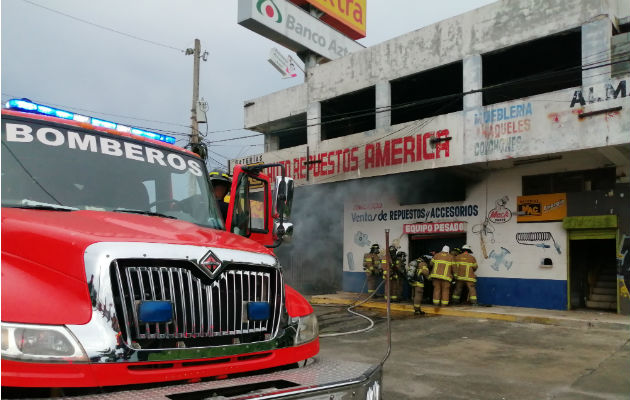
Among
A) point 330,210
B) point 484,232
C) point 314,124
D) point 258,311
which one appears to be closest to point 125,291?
point 258,311

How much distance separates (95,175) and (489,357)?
246 inches

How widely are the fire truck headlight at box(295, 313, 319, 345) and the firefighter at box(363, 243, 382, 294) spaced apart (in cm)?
1213

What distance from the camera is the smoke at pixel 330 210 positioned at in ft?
47.9

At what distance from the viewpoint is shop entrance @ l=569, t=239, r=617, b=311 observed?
1249 cm

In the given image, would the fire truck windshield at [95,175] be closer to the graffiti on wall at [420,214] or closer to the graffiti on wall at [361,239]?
the graffiti on wall at [420,214]

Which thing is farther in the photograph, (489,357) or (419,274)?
(419,274)

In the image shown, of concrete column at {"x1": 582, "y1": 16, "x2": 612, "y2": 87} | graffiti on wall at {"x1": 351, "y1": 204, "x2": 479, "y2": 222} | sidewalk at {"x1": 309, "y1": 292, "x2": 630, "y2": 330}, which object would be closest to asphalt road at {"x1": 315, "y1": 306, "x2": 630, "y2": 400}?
sidewalk at {"x1": 309, "y1": 292, "x2": 630, "y2": 330}

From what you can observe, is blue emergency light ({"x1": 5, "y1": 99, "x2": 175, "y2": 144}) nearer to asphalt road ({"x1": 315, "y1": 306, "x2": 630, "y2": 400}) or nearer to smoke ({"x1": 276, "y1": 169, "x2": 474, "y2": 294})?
asphalt road ({"x1": 315, "y1": 306, "x2": 630, "y2": 400})

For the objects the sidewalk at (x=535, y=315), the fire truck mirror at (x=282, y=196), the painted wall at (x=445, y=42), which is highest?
the painted wall at (x=445, y=42)

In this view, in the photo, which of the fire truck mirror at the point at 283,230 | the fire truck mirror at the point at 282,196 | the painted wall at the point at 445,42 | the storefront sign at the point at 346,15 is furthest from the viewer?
the storefront sign at the point at 346,15

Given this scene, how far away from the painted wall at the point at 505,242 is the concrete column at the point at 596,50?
3.15 m

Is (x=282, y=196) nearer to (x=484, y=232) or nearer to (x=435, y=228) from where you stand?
(x=484, y=232)

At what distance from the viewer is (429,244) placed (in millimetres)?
15547

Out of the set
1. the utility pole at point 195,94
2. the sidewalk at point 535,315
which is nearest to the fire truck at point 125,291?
the sidewalk at point 535,315
